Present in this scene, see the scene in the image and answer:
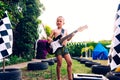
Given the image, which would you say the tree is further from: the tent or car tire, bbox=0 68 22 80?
car tire, bbox=0 68 22 80

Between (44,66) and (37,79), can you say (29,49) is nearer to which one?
(44,66)

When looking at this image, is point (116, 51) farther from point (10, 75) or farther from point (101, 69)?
point (101, 69)

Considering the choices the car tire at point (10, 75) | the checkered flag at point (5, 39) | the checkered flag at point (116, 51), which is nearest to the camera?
the checkered flag at point (116, 51)

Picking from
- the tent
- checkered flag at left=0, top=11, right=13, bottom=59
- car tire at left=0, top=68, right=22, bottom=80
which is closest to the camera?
checkered flag at left=0, top=11, right=13, bottom=59

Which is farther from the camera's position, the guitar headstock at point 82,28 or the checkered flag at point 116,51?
the guitar headstock at point 82,28

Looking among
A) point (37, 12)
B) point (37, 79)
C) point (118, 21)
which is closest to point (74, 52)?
point (37, 12)

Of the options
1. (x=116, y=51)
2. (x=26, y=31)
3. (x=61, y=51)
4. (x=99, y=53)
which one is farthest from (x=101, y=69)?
(x=99, y=53)

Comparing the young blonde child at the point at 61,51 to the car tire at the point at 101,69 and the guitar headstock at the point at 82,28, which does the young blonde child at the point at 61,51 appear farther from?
the car tire at the point at 101,69

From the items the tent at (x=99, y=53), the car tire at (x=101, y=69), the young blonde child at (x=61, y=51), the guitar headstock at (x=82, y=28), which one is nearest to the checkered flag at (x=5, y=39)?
the young blonde child at (x=61, y=51)

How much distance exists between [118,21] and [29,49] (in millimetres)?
16783

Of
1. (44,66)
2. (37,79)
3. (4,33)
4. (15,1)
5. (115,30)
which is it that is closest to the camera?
(115,30)

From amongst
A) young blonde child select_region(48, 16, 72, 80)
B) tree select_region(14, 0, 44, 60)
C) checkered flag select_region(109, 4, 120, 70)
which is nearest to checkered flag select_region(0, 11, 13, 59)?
young blonde child select_region(48, 16, 72, 80)

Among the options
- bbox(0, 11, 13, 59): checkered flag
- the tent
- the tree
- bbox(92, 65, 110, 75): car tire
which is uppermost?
the tree

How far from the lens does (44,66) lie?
10469 mm
